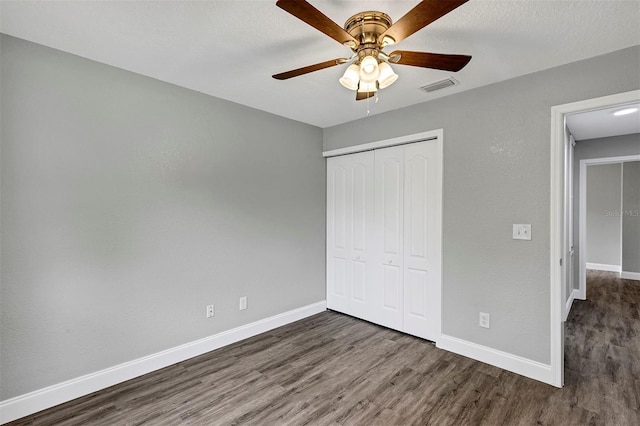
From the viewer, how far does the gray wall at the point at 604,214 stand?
250 inches

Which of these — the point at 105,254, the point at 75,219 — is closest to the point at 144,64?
the point at 75,219

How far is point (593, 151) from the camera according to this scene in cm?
440

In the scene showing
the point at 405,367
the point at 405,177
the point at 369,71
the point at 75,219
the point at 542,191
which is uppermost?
the point at 369,71

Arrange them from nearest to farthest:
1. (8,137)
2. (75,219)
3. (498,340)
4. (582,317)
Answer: (8,137) → (75,219) → (498,340) → (582,317)

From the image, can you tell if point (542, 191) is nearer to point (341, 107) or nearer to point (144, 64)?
point (341, 107)

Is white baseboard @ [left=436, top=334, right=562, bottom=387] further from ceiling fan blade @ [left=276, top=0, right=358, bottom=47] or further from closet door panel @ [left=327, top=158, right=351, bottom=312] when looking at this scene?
ceiling fan blade @ [left=276, top=0, right=358, bottom=47]

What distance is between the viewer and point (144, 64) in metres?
2.34

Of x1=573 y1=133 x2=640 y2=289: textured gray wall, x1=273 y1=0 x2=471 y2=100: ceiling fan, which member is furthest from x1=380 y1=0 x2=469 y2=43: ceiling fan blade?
x1=573 y1=133 x2=640 y2=289: textured gray wall

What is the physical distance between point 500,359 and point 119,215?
11.3ft

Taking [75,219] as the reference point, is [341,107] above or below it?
above

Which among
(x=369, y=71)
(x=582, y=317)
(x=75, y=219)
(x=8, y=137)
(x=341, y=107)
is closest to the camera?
(x=369, y=71)

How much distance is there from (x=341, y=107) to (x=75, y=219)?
262 cm

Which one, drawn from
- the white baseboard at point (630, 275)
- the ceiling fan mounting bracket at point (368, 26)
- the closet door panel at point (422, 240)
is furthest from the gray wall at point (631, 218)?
the ceiling fan mounting bracket at point (368, 26)

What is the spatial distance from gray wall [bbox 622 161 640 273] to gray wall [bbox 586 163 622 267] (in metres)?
0.11
